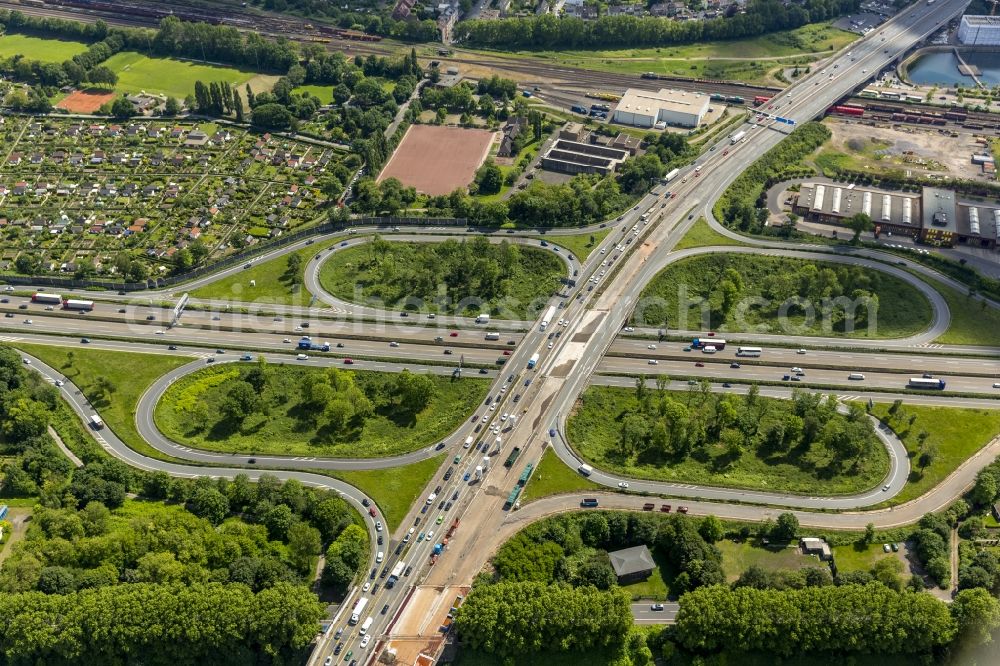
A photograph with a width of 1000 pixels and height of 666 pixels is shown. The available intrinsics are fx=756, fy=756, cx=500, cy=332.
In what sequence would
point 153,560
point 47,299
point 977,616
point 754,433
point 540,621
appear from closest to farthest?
point 977,616
point 540,621
point 153,560
point 754,433
point 47,299

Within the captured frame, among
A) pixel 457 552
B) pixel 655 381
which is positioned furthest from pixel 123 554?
pixel 655 381

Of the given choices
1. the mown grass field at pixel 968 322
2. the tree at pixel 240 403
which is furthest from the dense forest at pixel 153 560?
the mown grass field at pixel 968 322

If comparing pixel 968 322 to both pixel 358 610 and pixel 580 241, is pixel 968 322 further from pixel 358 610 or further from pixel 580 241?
pixel 358 610

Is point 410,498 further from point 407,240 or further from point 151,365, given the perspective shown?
point 407,240

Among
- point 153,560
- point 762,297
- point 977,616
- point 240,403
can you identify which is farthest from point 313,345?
point 977,616

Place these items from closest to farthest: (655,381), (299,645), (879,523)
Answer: (299,645)
(879,523)
(655,381)

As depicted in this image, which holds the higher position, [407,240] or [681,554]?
[407,240]
